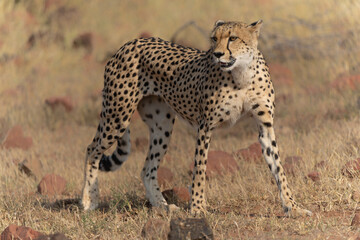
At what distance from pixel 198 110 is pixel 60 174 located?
2054 millimetres

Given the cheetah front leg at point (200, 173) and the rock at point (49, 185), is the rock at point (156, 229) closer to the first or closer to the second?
the cheetah front leg at point (200, 173)

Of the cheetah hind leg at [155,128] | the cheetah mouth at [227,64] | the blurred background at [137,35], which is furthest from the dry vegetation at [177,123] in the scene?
the cheetah mouth at [227,64]

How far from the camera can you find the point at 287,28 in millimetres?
11367

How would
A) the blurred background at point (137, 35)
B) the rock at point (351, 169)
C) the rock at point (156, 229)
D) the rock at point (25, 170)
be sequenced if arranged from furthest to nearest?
1. the blurred background at point (137, 35)
2. the rock at point (25, 170)
3. the rock at point (351, 169)
4. the rock at point (156, 229)

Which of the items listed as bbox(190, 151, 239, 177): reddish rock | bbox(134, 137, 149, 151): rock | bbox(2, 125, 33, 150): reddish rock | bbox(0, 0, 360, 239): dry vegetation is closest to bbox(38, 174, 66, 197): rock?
bbox(0, 0, 360, 239): dry vegetation

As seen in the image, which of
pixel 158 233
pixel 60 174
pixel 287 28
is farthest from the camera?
pixel 287 28

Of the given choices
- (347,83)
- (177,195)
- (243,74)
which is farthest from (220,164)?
(347,83)

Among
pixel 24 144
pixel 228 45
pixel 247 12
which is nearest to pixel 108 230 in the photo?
pixel 228 45

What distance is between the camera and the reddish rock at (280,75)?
30.6ft

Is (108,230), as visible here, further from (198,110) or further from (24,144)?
(24,144)

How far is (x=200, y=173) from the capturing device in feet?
15.4

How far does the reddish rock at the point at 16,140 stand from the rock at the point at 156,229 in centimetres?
381

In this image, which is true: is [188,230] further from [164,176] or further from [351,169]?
[164,176]

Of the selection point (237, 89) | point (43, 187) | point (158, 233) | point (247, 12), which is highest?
point (247, 12)
